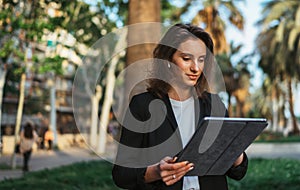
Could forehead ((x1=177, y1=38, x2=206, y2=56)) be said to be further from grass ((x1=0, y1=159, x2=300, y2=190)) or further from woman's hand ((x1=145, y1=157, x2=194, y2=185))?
grass ((x1=0, y1=159, x2=300, y2=190))

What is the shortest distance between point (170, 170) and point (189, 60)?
0.50 m

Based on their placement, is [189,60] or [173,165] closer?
[173,165]

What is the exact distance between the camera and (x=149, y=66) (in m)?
2.12

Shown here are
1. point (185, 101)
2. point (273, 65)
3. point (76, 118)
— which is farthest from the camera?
point (273, 65)

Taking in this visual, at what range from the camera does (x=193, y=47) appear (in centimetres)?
193

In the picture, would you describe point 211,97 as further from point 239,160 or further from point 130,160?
point 130,160

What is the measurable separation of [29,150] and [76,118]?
460 inches

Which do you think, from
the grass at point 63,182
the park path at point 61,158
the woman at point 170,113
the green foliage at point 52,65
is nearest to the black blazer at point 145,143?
the woman at point 170,113

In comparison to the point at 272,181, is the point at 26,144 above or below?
below

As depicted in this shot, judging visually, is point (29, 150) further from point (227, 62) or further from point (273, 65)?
point (227, 62)

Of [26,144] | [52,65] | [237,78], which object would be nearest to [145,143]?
[52,65]

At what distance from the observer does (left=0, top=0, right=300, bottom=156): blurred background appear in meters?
9.56

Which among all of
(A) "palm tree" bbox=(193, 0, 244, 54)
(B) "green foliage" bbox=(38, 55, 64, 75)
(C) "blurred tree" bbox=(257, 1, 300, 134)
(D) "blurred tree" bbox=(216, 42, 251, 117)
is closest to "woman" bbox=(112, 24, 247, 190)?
(B) "green foliage" bbox=(38, 55, 64, 75)

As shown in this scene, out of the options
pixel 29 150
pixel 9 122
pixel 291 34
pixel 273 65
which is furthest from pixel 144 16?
pixel 9 122
